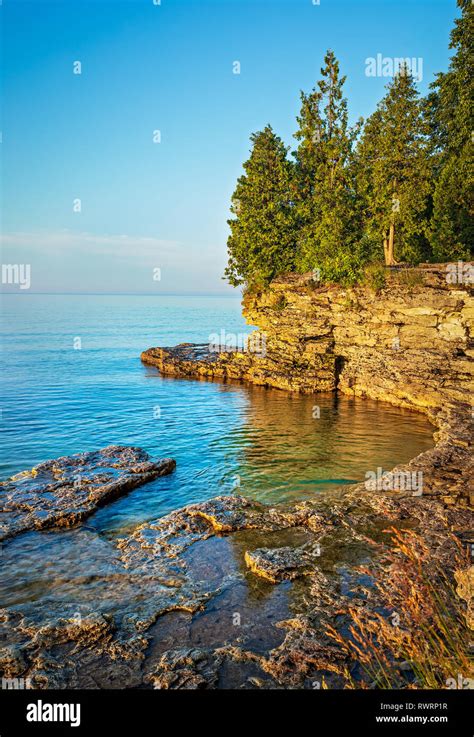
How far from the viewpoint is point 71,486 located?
1617cm

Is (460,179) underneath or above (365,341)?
above

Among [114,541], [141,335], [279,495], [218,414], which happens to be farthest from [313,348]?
[141,335]

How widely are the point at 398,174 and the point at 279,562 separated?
120 feet

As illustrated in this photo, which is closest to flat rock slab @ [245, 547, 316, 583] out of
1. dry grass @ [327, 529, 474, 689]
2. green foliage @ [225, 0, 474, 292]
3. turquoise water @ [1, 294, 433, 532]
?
dry grass @ [327, 529, 474, 689]

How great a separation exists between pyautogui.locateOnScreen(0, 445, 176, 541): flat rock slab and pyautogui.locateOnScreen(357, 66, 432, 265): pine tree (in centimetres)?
3072

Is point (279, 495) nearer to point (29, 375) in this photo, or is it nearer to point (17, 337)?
point (29, 375)

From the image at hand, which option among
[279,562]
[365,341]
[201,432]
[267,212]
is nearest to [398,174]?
[267,212]

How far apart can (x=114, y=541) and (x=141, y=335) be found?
78031 mm

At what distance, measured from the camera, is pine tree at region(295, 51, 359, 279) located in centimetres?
3594

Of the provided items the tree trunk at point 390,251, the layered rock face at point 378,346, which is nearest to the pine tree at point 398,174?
the tree trunk at point 390,251

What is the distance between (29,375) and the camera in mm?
44031

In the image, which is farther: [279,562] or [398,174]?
Answer: [398,174]

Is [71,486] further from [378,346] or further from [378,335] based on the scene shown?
[378,335]
